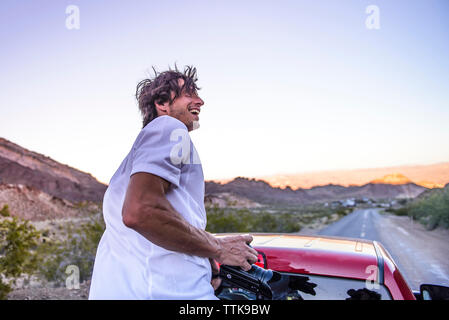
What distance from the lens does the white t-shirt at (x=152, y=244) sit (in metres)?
1.36

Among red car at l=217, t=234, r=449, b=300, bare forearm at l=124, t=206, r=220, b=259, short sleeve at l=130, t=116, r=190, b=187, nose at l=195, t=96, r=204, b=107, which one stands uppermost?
nose at l=195, t=96, r=204, b=107

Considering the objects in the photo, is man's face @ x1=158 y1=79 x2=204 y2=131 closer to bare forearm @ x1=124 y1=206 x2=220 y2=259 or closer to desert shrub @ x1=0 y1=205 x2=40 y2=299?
bare forearm @ x1=124 y1=206 x2=220 y2=259

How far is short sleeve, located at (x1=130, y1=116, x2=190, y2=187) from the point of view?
1.34m

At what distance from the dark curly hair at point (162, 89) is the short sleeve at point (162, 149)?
0.98 ft

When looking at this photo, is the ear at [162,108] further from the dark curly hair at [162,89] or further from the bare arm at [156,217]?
the bare arm at [156,217]

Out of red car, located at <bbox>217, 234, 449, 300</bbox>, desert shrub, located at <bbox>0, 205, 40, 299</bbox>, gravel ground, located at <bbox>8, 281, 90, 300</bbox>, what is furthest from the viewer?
gravel ground, located at <bbox>8, 281, 90, 300</bbox>

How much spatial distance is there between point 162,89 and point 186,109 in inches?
5.3

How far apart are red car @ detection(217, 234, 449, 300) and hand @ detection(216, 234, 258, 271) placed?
0.42 ft

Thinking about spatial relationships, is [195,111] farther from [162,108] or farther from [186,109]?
[162,108]

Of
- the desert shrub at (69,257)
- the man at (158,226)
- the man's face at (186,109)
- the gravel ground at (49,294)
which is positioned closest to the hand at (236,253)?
the man at (158,226)

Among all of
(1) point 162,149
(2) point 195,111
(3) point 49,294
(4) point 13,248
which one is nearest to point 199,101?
(2) point 195,111

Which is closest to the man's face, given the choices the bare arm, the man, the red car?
the man

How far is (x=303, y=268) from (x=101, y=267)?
3.67 ft
